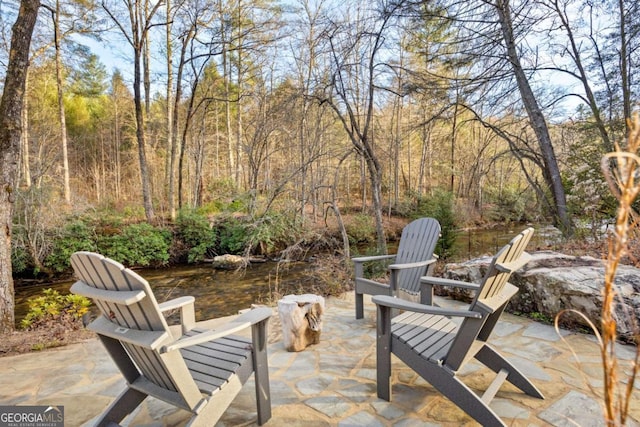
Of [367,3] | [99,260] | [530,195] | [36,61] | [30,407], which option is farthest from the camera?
[36,61]

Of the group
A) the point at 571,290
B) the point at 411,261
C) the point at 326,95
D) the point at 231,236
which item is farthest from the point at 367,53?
the point at 231,236

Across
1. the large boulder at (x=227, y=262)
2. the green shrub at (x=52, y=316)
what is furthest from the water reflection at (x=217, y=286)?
the green shrub at (x=52, y=316)

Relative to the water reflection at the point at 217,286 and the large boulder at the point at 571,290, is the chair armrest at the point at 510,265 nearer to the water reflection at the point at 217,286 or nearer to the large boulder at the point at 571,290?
the large boulder at the point at 571,290

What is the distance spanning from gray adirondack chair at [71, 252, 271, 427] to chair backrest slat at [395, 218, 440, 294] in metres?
1.62

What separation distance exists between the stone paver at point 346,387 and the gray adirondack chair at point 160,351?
26 centimetres

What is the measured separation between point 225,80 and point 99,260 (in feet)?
35.3

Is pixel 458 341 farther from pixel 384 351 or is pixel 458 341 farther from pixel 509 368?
pixel 509 368

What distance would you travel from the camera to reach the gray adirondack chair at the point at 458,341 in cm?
154

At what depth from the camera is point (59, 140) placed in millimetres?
10406

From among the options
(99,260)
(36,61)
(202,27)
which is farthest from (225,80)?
(99,260)

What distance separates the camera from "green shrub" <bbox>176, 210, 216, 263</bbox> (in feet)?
27.9

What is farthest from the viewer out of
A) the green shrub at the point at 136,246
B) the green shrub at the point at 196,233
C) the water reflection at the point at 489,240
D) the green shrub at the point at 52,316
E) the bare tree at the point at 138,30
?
the green shrub at the point at 196,233

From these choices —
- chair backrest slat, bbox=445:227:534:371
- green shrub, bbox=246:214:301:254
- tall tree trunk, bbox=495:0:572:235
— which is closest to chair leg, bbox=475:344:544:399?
chair backrest slat, bbox=445:227:534:371

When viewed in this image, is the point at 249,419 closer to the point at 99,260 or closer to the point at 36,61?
the point at 99,260
